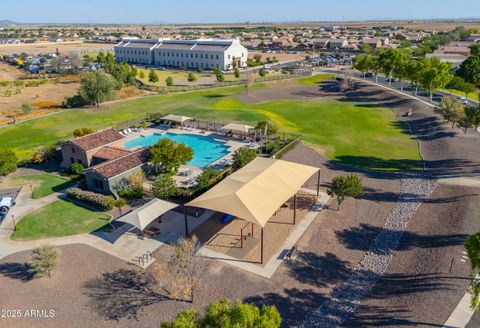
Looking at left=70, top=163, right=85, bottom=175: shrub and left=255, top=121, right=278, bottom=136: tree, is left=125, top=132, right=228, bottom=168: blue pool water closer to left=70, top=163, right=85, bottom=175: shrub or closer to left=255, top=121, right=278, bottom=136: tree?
left=255, top=121, right=278, bottom=136: tree

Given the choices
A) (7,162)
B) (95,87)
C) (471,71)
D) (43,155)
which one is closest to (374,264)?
(43,155)

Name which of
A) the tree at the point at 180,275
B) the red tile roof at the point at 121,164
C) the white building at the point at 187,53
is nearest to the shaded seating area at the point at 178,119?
the red tile roof at the point at 121,164

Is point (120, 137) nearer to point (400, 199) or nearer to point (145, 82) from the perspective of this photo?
point (400, 199)

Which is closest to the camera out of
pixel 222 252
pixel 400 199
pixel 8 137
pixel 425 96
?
pixel 222 252

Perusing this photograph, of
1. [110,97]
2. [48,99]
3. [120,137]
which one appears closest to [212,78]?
[110,97]

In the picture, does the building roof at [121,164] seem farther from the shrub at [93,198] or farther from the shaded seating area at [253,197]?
the shaded seating area at [253,197]

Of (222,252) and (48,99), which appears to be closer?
(222,252)

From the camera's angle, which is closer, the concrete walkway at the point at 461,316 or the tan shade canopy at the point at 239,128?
the concrete walkway at the point at 461,316
